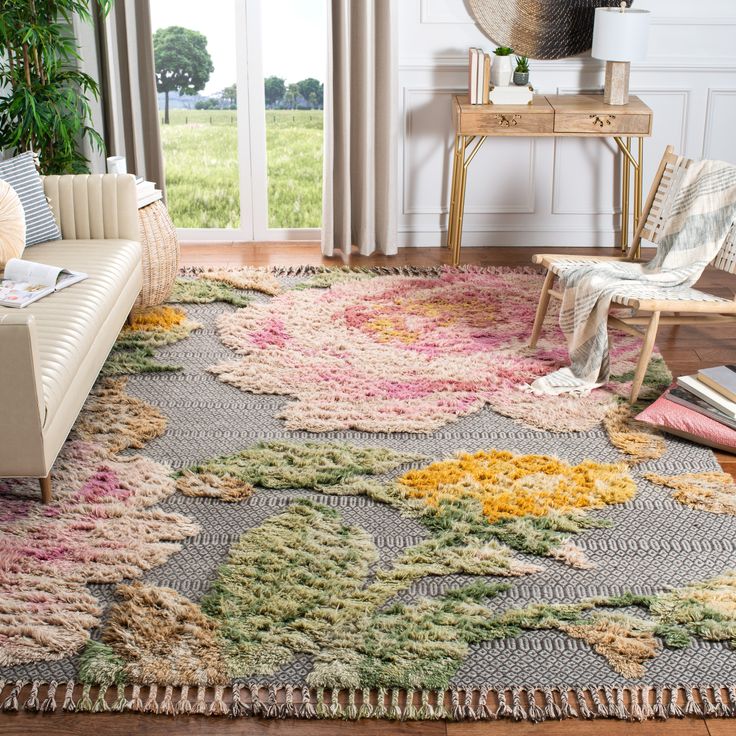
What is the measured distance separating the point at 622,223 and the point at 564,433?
7.26 ft

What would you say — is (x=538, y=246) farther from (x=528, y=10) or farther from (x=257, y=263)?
(x=257, y=263)

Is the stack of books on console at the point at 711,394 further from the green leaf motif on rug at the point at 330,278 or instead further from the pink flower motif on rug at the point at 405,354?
the green leaf motif on rug at the point at 330,278

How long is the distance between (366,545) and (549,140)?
312 cm

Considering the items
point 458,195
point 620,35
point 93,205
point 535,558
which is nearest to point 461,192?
point 458,195

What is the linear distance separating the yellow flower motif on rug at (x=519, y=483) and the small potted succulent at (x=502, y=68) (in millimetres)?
2299

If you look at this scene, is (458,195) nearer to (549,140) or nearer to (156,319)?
(549,140)

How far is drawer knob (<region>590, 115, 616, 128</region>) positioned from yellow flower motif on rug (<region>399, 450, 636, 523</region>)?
6.91 ft

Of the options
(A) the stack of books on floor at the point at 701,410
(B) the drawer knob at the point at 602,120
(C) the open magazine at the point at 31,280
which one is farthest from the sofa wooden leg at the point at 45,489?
(B) the drawer knob at the point at 602,120

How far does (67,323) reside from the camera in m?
2.93

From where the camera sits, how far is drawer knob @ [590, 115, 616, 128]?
176 inches

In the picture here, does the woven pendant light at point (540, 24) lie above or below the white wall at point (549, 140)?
above

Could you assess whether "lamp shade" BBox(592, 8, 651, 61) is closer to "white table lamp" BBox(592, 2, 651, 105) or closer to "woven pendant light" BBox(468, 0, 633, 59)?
"white table lamp" BBox(592, 2, 651, 105)

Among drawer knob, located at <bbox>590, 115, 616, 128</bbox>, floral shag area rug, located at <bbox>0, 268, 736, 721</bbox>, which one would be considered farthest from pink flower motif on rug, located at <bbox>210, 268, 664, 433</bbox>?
drawer knob, located at <bbox>590, 115, 616, 128</bbox>

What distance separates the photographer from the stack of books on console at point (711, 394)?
10.2ft
